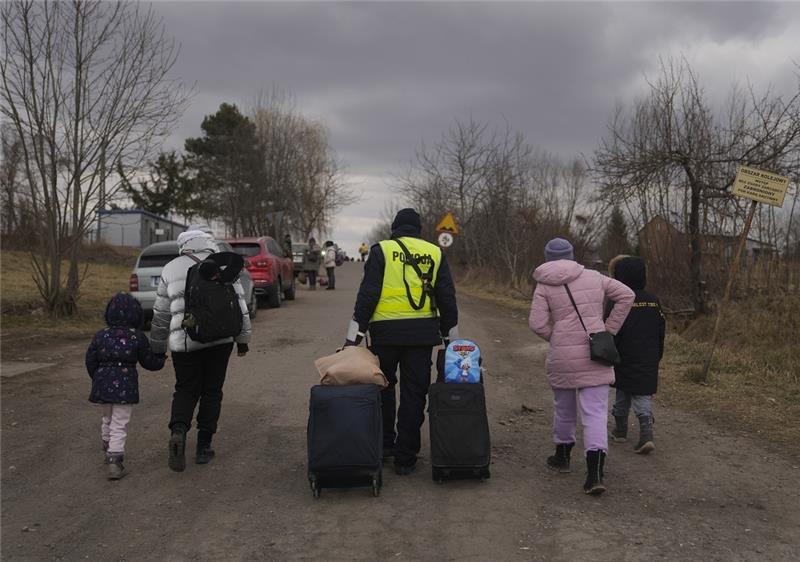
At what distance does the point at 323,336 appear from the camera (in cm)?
1337

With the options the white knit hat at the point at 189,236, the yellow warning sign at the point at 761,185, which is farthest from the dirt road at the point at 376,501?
the yellow warning sign at the point at 761,185

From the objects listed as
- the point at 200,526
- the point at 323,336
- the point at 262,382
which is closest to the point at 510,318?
the point at 323,336

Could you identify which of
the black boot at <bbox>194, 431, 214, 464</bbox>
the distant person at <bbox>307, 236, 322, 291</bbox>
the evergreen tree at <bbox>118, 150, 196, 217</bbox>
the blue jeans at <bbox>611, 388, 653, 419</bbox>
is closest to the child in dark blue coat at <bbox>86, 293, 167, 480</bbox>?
the black boot at <bbox>194, 431, 214, 464</bbox>

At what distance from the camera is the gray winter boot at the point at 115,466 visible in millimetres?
5551

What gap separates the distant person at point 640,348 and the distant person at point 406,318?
172 cm

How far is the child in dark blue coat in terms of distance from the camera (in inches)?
221

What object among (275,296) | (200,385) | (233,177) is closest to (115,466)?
(200,385)

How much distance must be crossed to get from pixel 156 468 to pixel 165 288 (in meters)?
1.41

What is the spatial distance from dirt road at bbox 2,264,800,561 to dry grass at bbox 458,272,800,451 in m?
0.54

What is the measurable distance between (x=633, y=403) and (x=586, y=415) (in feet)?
4.16

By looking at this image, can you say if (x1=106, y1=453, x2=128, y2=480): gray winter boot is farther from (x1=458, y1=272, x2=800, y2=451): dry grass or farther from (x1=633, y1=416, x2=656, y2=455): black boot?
(x1=458, y1=272, x2=800, y2=451): dry grass

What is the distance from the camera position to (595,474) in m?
5.23

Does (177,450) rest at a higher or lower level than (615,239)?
lower

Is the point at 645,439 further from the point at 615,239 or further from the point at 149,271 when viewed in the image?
the point at 615,239
